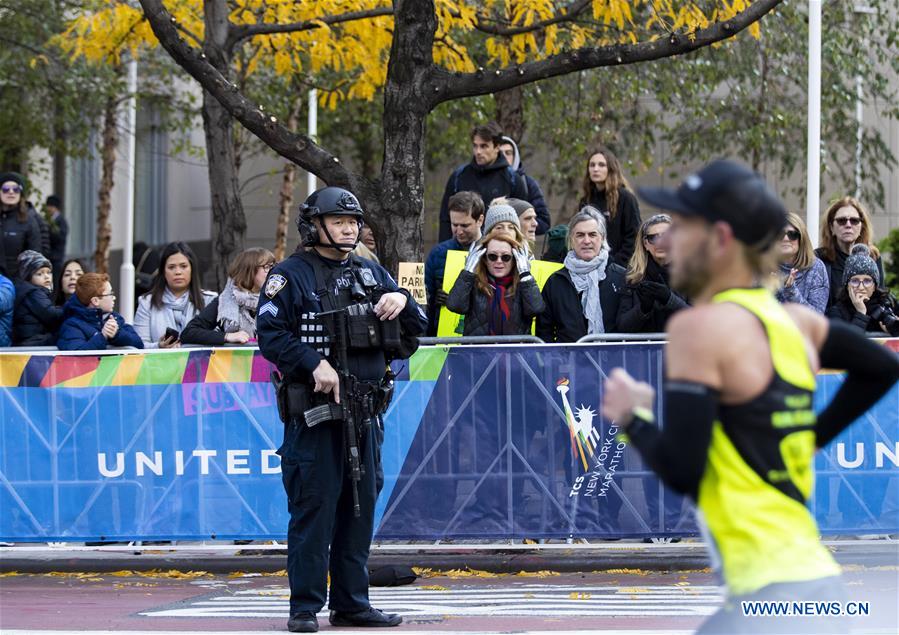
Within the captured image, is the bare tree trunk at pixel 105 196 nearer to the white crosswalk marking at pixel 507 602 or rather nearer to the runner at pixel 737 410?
the white crosswalk marking at pixel 507 602

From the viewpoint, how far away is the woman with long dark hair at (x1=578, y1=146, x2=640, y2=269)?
11.9 meters

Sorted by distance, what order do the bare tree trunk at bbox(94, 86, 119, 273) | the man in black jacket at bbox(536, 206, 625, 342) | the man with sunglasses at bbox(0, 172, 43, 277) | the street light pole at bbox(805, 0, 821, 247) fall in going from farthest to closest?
1. the bare tree trunk at bbox(94, 86, 119, 273)
2. the street light pole at bbox(805, 0, 821, 247)
3. the man with sunglasses at bbox(0, 172, 43, 277)
4. the man in black jacket at bbox(536, 206, 625, 342)

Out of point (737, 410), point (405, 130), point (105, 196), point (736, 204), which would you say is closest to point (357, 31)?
point (405, 130)

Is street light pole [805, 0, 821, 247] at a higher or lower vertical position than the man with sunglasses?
higher

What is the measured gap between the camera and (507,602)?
8.52 metres

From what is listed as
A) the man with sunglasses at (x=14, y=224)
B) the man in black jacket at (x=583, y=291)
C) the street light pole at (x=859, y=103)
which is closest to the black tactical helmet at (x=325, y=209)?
the man in black jacket at (x=583, y=291)

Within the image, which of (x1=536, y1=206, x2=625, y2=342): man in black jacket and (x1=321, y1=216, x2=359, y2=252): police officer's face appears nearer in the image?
(x1=321, y1=216, x2=359, y2=252): police officer's face

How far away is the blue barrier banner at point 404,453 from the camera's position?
9.57m

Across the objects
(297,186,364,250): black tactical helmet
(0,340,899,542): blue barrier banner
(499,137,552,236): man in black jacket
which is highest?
(499,137,552,236): man in black jacket

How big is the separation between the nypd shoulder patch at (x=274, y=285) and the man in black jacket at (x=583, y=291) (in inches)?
122

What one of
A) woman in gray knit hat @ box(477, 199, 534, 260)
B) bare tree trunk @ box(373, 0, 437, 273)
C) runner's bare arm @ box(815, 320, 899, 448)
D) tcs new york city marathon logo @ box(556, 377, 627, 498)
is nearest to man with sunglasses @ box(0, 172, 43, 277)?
bare tree trunk @ box(373, 0, 437, 273)

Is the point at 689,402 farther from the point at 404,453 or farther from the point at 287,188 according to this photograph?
the point at 287,188

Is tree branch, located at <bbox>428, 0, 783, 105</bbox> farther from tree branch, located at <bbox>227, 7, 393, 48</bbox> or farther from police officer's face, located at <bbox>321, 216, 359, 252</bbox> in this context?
police officer's face, located at <bbox>321, 216, 359, 252</bbox>

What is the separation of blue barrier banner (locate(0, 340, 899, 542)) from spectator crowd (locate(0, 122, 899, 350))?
2.15 ft
